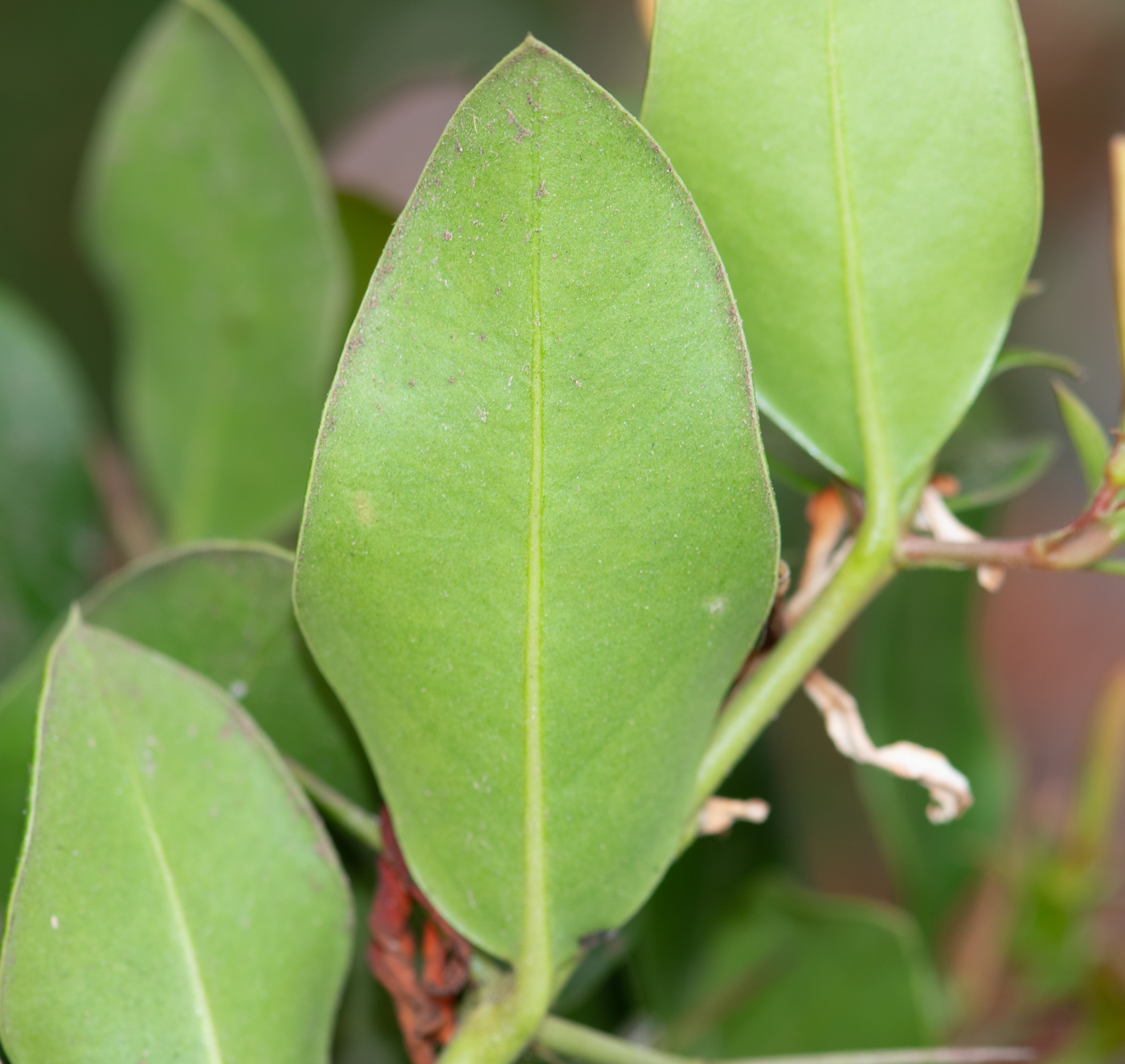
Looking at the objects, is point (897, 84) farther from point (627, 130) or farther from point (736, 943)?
point (736, 943)

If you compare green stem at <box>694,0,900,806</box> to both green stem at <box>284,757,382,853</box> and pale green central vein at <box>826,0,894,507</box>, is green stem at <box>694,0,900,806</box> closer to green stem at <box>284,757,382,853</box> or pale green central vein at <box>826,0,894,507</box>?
pale green central vein at <box>826,0,894,507</box>

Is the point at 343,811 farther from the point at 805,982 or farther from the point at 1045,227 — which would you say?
the point at 1045,227

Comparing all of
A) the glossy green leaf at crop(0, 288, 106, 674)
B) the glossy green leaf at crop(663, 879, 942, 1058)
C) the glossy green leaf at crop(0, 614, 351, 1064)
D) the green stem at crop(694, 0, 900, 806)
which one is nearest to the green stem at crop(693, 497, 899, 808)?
the green stem at crop(694, 0, 900, 806)

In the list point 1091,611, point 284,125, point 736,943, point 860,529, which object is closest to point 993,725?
point 736,943

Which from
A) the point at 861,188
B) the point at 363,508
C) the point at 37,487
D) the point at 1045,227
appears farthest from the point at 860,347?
the point at 1045,227

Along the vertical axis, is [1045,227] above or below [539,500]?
below

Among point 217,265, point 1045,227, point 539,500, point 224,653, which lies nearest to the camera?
point 539,500

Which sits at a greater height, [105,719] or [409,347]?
[409,347]
